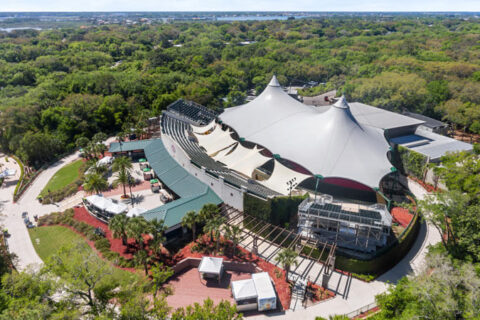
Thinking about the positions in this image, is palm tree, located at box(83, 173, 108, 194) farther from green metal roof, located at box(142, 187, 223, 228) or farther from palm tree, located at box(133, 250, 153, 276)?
palm tree, located at box(133, 250, 153, 276)

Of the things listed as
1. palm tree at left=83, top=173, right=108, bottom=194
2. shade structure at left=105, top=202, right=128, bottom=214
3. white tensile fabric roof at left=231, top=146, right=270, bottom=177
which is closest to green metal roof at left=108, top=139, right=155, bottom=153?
palm tree at left=83, top=173, right=108, bottom=194

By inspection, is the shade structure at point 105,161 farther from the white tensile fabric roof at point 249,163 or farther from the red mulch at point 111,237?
the white tensile fabric roof at point 249,163

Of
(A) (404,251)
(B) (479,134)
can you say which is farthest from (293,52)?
(A) (404,251)

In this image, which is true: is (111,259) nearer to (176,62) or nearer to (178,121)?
(178,121)

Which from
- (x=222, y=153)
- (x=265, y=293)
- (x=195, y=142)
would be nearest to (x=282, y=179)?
(x=222, y=153)

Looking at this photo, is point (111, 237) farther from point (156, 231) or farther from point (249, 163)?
point (249, 163)

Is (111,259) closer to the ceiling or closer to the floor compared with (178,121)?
closer to the floor
